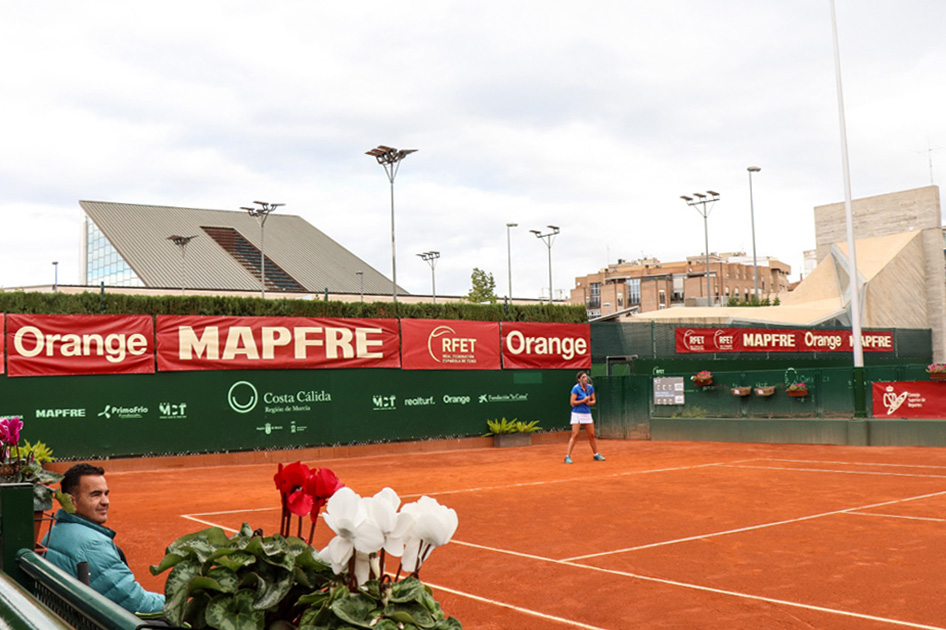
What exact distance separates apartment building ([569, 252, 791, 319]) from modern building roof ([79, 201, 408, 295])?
52.1 m

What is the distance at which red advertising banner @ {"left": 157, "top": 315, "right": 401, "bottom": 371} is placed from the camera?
61.2 feet

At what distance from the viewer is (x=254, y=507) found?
39.1 ft

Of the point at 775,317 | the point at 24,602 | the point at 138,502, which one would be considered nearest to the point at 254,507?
the point at 138,502

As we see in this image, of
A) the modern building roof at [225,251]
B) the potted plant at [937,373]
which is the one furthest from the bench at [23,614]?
the modern building roof at [225,251]

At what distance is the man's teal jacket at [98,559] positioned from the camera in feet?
12.0

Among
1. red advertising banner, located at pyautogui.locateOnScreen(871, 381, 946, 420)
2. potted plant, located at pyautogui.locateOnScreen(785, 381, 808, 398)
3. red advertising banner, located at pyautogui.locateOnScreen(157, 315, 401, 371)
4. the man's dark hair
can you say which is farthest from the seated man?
potted plant, located at pyautogui.locateOnScreen(785, 381, 808, 398)

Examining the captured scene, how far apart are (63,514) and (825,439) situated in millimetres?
19342

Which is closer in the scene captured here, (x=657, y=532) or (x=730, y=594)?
(x=730, y=594)

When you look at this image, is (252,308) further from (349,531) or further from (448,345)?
(349,531)

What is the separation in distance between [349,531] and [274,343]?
18.3m

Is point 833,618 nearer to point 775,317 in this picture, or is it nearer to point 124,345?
point 124,345

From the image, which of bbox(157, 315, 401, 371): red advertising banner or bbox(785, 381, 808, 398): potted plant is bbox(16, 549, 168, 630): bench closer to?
bbox(157, 315, 401, 371): red advertising banner

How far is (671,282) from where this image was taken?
122188mm

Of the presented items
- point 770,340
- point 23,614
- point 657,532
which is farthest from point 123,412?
point 770,340
